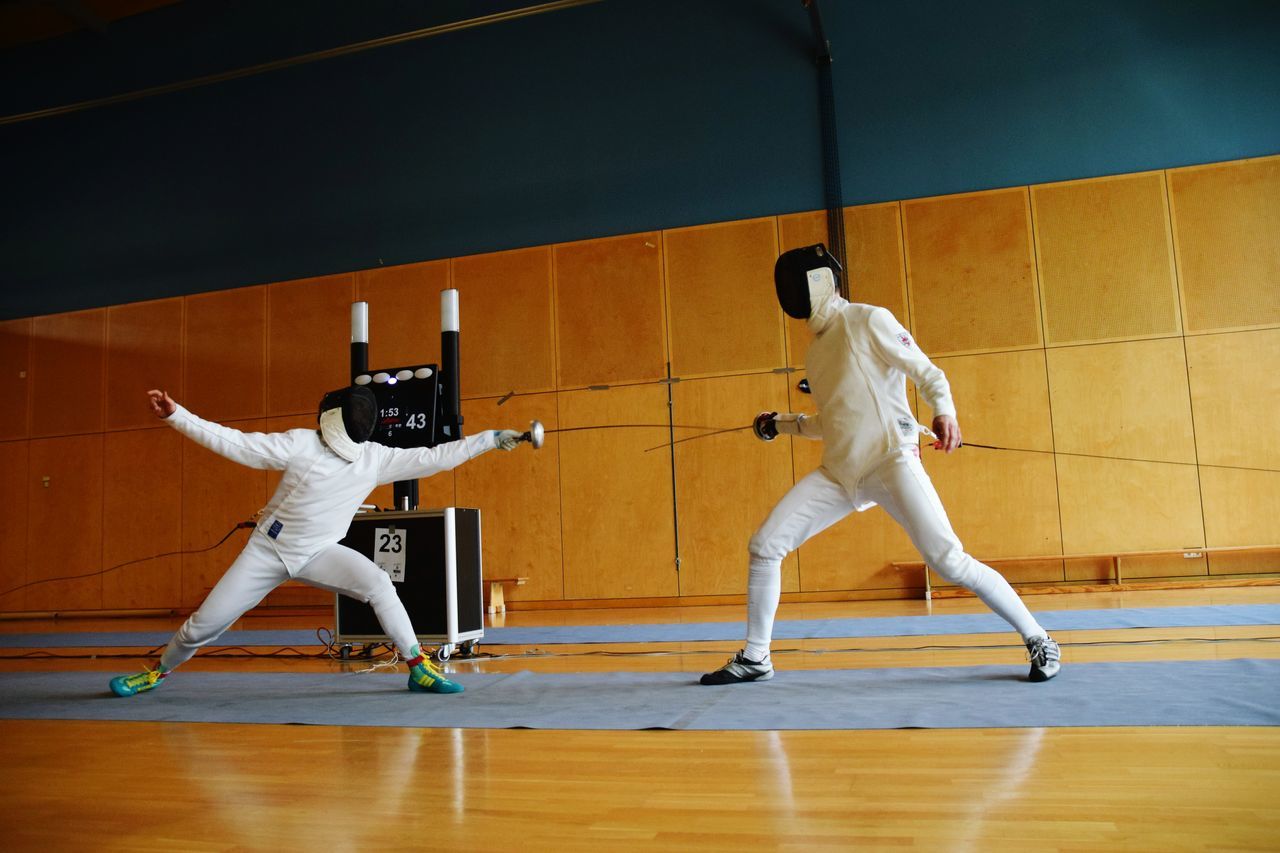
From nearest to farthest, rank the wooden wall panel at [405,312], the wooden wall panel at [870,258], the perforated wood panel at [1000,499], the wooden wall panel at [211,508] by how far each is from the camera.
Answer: the perforated wood panel at [1000,499], the wooden wall panel at [870,258], the wooden wall panel at [405,312], the wooden wall panel at [211,508]

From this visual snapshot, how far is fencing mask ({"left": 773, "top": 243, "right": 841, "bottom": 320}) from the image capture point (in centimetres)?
325

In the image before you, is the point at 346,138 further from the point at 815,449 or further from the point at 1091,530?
the point at 1091,530

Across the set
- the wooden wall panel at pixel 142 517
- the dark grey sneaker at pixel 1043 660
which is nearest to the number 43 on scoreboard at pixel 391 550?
the dark grey sneaker at pixel 1043 660

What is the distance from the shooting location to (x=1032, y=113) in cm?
677

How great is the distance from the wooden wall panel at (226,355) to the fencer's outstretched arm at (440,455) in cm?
515

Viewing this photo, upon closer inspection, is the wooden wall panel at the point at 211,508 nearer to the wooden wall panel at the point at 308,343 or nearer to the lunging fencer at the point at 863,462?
the wooden wall panel at the point at 308,343

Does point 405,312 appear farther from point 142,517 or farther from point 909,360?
point 909,360

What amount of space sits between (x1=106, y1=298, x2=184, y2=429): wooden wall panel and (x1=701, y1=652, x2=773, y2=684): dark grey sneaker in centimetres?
695

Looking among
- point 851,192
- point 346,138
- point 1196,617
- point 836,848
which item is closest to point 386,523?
point 836,848

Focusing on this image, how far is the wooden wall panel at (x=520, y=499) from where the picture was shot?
283 inches

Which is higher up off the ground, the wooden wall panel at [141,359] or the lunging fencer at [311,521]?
the wooden wall panel at [141,359]

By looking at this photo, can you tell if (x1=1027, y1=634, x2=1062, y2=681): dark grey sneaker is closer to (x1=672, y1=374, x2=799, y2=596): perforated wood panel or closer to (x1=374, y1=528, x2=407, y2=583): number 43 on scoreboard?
(x1=374, y1=528, x2=407, y2=583): number 43 on scoreboard

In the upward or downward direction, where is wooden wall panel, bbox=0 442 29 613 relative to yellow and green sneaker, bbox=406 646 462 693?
upward

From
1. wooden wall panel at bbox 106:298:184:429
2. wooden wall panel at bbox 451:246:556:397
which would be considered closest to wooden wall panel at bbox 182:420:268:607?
wooden wall panel at bbox 106:298:184:429
